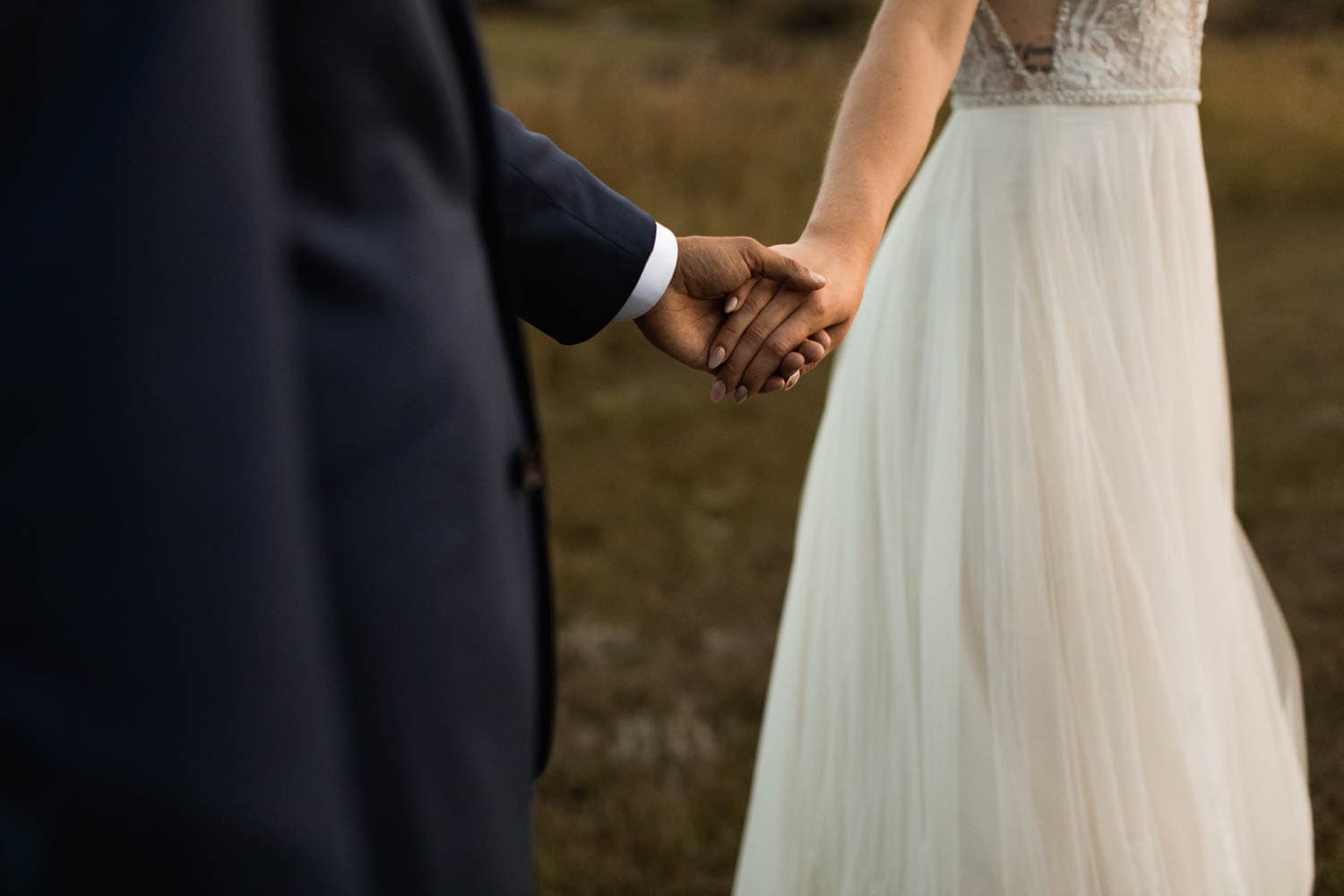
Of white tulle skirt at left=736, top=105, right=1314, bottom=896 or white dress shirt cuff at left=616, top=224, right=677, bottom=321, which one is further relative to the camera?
white tulle skirt at left=736, top=105, right=1314, bottom=896

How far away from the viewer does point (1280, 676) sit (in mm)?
2375

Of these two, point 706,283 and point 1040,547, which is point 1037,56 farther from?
point 1040,547

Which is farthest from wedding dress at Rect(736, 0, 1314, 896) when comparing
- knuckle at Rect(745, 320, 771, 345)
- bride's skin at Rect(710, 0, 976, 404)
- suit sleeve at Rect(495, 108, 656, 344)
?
suit sleeve at Rect(495, 108, 656, 344)

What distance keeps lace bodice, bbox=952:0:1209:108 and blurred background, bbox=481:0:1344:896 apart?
5.50 ft

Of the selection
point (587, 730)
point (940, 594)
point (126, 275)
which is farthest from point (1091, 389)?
point (587, 730)

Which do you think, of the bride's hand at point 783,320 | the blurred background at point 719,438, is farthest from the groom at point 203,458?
the blurred background at point 719,438

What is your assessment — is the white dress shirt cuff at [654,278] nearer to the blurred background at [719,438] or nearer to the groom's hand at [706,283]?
the groom's hand at [706,283]

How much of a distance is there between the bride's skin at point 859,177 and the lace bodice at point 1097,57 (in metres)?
0.05

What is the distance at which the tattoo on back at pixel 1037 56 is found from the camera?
6.40 feet

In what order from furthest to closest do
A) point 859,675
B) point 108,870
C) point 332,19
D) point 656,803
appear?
point 656,803, point 859,675, point 332,19, point 108,870

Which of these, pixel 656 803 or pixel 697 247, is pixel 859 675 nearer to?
pixel 697 247

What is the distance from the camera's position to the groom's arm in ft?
4.94

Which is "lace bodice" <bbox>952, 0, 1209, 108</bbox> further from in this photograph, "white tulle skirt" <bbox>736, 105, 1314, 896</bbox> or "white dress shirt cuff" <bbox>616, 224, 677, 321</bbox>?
"white dress shirt cuff" <bbox>616, 224, 677, 321</bbox>

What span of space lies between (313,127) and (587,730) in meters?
2.86
